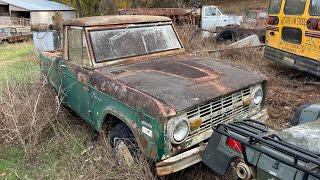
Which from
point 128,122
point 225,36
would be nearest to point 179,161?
point 128,122

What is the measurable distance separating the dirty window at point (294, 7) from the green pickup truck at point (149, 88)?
3.29 metres

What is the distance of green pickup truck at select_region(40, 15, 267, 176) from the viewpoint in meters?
3.07

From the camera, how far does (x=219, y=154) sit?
275cm

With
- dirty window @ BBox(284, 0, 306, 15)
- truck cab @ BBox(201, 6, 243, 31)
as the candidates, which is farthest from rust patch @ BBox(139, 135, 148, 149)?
truck cab @ BBox(201, 6, 243, 31)

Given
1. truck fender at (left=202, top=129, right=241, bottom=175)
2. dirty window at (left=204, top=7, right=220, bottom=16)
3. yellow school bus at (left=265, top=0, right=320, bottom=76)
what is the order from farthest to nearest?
dirty window at (left=204, top=7, right=220, bottom=16) → yellow school bus at (left=265, top=0, right=320, bottom=76) → truck fender at (left=202, top=129, right=241, bottom=175)

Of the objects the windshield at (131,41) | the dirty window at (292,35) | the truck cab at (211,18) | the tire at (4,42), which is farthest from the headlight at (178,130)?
the tire at (4,42)

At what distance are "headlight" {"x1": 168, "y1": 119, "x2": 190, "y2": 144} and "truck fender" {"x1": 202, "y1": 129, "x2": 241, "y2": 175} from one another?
0.31m

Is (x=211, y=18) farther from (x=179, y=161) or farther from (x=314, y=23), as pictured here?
(x=179, y=161)

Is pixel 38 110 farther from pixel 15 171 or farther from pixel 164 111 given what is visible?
Result: pixel 164 111

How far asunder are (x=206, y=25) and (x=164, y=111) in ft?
46.5

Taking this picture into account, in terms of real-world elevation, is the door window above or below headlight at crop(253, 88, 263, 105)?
above

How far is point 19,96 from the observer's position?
16.5 feet

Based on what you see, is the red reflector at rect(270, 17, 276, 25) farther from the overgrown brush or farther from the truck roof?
the overgrown brush

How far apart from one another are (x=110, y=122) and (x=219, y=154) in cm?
156
